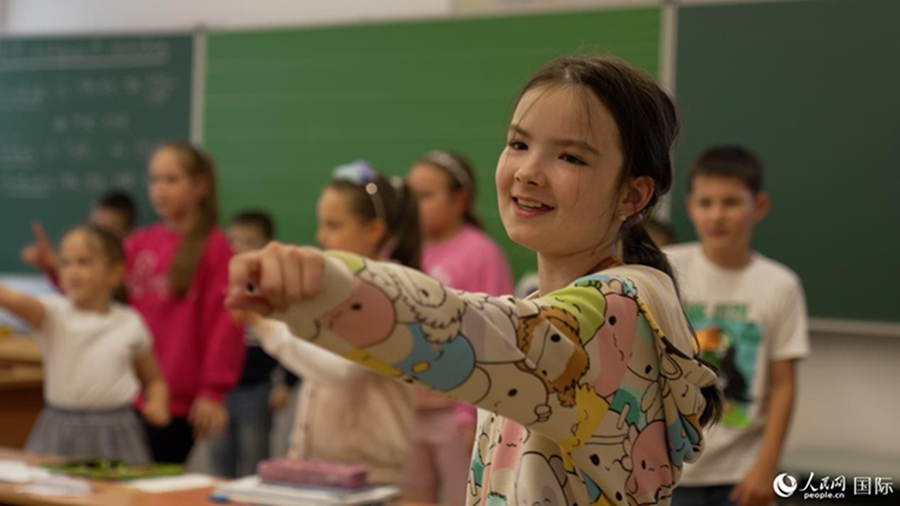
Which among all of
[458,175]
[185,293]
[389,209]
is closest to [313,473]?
[389,209]

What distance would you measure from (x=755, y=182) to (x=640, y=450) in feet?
6.14

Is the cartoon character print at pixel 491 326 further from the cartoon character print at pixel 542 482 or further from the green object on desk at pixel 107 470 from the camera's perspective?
the green object on desk at pixel 107 470

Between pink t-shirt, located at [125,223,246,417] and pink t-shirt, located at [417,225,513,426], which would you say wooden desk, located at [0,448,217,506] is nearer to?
pink t-shirt, located at [125,223,246,417]

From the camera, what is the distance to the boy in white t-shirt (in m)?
2.78

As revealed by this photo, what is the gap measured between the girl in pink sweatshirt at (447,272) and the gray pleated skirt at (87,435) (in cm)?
85

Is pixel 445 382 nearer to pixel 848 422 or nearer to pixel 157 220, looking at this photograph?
pixel 848 422

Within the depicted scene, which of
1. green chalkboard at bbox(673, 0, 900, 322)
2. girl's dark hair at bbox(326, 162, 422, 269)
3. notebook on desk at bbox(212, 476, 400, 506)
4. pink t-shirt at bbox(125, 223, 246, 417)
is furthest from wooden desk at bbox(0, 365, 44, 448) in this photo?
green chalkboard at bbox(673, 0, 900, 322)

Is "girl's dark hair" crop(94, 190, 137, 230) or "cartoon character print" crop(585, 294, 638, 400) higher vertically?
"girl's dark hair" crop(94, 190, 137, 230)

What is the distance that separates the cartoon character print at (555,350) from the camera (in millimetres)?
959

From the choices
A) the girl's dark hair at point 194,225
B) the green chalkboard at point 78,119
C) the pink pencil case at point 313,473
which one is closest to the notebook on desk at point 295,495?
the pink pencil case at point 313,473

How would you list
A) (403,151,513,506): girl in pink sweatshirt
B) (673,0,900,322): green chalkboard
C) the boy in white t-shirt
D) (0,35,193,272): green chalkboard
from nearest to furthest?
the boy in white t-shirt → (403,151,513,506): girl in pink sweatshirt → (673,0,900,322): green chalkboard → (0,35,193,272): green chalkboard

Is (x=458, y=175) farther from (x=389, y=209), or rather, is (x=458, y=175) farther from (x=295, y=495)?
(x=295, y=495)

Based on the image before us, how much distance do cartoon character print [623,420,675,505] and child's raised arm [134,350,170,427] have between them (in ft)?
7.57

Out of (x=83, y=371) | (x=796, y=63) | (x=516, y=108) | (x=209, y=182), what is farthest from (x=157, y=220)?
(x=516, y=108)
